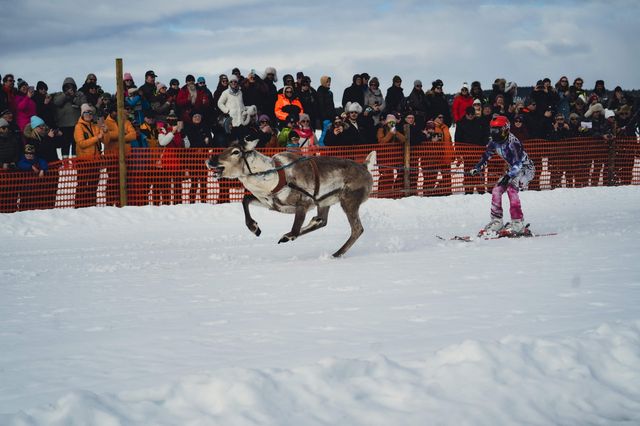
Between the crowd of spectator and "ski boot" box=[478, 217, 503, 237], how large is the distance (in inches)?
160

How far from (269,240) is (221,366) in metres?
6.35

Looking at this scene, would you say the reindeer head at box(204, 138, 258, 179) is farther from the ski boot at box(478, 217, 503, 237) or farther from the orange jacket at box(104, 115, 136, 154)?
the orange jacket at box(104, 115, 136, 154)

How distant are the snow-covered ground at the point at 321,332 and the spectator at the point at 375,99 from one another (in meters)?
5.27

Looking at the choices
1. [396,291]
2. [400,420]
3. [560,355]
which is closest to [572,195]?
[396,291]

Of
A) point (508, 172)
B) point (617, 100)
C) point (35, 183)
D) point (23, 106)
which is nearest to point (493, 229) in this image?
point (508, 172)

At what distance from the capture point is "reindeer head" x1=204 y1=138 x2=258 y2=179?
8.93 metres

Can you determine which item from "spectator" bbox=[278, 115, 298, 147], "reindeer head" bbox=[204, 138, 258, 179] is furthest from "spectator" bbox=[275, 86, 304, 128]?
"reindeer head" bbox=[204, 138, 258, 179]

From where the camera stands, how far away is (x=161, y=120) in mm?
14297

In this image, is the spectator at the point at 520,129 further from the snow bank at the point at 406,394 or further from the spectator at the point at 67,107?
the snow bank at the point at 406,394

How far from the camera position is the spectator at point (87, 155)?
509 inches

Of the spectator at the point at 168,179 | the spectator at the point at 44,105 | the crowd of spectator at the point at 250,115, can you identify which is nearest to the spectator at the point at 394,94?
the crowd of spectator at the point at 250,115

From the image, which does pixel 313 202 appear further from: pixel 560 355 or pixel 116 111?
pixel 116 111

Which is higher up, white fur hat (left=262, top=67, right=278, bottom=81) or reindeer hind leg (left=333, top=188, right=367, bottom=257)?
white fur hat (left=262, top=67, right=278, bottom=81)

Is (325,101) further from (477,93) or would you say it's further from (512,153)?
(512,153)
